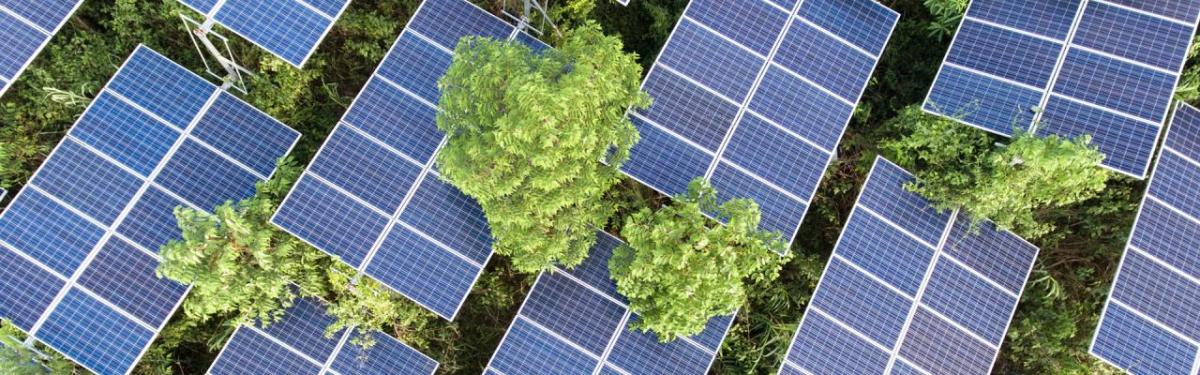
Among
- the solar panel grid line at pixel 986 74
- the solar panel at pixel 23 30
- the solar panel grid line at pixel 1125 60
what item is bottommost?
the solar panel at pixel 23 30

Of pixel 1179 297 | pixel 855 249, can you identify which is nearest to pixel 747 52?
pixel 855 249

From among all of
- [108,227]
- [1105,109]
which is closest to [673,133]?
[1105,109]

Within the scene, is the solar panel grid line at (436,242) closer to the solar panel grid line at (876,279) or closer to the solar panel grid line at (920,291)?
the solar panel grid line at (876,279)

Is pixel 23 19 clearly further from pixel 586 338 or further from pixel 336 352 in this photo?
pixel 586 338

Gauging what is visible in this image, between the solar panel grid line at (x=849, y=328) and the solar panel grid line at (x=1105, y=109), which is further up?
the solar panel grid line at (x=1105, y=109)

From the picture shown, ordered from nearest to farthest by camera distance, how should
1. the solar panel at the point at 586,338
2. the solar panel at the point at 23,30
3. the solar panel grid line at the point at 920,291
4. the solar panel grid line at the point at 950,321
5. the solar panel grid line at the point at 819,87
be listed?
1. the solar panel at the point at 23,30
2. the solar panel at the point at 586,338
3. the solar panel grid line at the point at 920,291
4. the solar panel grid line at the point at 950,321
5. the solar panel grid line at the point at 819,87

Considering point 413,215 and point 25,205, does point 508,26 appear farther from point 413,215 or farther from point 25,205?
point 25,205

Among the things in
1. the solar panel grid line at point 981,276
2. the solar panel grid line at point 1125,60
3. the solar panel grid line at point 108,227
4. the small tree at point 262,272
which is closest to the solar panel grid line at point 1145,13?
the solar panel grid line at point 1125,60
